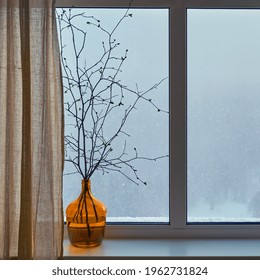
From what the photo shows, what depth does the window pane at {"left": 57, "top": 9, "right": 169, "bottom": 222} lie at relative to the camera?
240 cm

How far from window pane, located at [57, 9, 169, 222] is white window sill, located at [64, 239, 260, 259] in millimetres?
155

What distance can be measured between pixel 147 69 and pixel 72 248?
2.84 ft

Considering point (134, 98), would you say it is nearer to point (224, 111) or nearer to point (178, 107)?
point (178, 107)

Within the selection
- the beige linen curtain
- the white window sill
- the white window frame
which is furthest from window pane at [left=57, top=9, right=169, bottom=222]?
the beige linen curtain

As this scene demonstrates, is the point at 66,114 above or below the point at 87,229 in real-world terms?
above

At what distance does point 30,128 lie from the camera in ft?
6.73

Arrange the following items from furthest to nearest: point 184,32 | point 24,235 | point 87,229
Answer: point 184,32, point 87,229, point 24,235

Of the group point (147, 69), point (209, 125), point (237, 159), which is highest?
point (147, 69)

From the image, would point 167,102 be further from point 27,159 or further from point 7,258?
point 7,258

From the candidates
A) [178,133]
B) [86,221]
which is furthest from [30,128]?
[178,133]

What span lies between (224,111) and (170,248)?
2.19 ft

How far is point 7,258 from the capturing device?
2.04m

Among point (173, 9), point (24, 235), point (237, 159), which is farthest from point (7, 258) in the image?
point (173, 9)

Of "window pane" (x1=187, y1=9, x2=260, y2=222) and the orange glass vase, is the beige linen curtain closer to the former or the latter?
the orange glass vase
